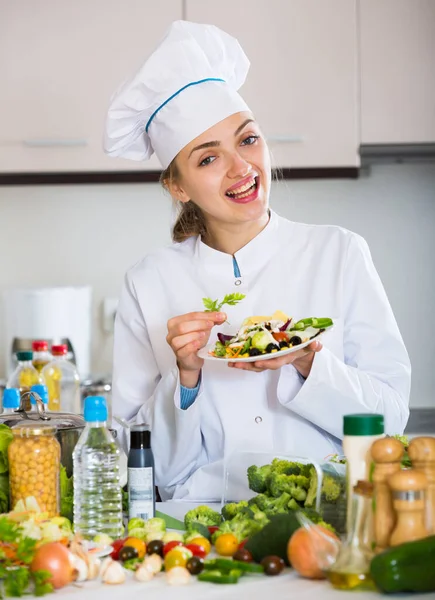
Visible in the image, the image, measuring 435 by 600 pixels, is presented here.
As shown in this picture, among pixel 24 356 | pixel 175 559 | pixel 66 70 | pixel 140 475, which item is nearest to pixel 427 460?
pixel 175 559

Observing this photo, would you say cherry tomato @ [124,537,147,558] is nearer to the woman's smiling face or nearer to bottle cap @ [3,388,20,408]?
bottle cap @ [3,388,20,408]

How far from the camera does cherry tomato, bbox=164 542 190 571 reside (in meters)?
1.10

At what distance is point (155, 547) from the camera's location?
1146 mm

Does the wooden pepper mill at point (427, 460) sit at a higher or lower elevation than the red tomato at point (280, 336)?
lower

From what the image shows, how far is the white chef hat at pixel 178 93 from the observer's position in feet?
5.75

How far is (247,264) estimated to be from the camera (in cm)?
188

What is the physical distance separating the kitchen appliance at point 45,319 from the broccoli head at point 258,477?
6.67 ft

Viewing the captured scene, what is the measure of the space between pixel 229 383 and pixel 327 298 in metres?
0.26

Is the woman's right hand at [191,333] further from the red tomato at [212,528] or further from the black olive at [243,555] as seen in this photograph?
the black olive at [243,555]

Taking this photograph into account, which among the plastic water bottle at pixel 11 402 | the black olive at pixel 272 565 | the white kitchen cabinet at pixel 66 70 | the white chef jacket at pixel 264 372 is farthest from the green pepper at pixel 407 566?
the white kitchen cabinet at pixel 66 70

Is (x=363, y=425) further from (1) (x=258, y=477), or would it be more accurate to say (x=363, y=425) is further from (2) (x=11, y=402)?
(2) (x=11, y=402)

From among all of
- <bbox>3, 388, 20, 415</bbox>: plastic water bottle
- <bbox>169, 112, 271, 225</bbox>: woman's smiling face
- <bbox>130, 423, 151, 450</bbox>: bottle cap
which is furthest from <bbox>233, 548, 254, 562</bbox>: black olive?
<bbox>169, 112, 271, 225</bbox>: woman's smiling face

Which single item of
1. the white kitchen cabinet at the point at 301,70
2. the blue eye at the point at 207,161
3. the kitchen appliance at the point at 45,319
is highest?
the white kitchen cabinet at the point at 301,70

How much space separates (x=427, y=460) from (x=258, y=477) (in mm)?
316
